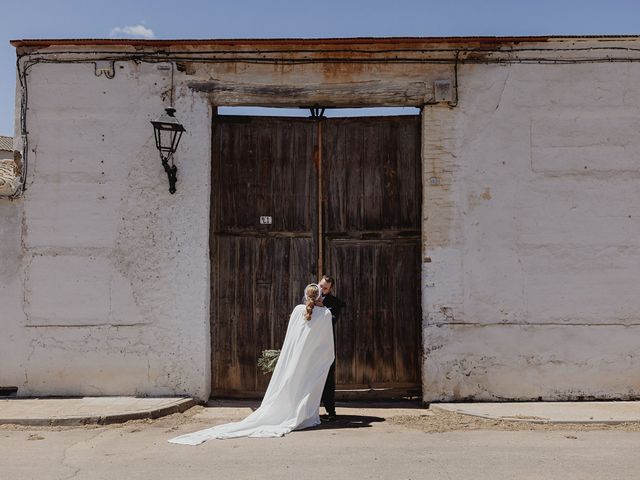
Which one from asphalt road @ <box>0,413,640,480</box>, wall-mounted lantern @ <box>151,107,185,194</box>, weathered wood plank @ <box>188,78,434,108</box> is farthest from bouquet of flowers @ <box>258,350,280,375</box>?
weathered wood plank @ <box>188,78,434,108</box>

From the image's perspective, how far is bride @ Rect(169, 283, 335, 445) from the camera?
738 cm

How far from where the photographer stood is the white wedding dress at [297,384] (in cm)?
730

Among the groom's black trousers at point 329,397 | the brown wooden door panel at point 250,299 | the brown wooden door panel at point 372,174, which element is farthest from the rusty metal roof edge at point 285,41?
the groom's black trousers at point 329,397

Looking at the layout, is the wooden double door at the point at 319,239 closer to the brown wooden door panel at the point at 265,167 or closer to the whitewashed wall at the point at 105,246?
the brown wooden door panel at the point at 265,167

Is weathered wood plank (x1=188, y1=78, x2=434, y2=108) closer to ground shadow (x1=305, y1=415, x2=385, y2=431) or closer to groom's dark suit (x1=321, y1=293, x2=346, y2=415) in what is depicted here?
groom's dark suit (x1=321, y1=293, x2=346, y2=415)

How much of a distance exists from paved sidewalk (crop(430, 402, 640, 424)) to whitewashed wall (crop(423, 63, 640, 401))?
0.28 meters

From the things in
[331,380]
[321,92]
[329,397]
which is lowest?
[329,397]

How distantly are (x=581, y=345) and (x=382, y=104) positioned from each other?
12.5ft

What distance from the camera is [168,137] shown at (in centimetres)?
894

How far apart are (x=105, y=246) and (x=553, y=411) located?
5599 millimetres

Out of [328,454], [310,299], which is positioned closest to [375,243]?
[310,299]

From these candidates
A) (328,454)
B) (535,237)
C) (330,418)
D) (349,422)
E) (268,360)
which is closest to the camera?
(328,454)

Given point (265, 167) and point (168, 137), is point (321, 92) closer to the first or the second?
point (265, 167)

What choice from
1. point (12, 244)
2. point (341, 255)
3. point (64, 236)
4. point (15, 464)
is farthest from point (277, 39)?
point (15, 464)
